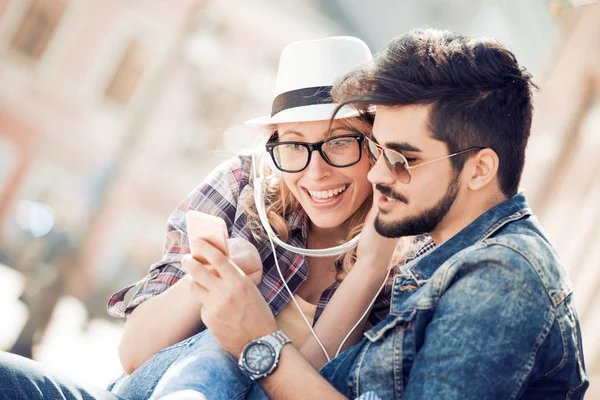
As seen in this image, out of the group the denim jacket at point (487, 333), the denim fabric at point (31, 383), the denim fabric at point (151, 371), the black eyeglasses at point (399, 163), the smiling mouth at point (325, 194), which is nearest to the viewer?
the denim jacket at point (487, 333)

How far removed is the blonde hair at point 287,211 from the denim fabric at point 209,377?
804mm

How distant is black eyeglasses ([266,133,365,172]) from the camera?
9.62 feet

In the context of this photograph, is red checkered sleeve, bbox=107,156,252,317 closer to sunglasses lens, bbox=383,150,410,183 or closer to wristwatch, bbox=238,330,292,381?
wristwatch, bbox=238,330,292,381

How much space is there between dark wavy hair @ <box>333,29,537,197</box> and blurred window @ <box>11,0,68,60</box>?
17.2 metres

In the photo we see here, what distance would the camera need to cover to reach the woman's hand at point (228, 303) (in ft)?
7.38

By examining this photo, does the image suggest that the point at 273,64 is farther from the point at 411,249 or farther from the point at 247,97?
the point at 411,249

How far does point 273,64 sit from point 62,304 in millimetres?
8179

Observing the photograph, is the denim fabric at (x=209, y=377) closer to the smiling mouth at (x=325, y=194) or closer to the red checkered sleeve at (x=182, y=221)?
the red checkered sleeve at (x=182, y=221)

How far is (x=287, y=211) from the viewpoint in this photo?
3221 mm

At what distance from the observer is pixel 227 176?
10.3 feet

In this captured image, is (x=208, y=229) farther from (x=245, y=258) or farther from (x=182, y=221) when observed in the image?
(x=182, y=221)

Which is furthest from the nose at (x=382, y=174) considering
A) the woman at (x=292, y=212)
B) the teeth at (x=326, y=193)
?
the teeth at (x=326, y=193)

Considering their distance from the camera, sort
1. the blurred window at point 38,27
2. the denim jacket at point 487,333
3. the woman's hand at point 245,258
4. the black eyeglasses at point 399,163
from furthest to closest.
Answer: the blurred window at point 38,27 < the woman's hand at point 245,258 < the black eyeglasses at point 399,163 < the denim jacket at point 487,333

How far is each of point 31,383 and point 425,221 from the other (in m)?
1.30
